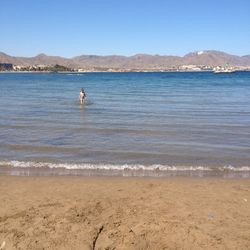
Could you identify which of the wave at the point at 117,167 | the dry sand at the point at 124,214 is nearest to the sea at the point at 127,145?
the wave at the point at 117,167

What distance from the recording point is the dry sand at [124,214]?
6.07 m

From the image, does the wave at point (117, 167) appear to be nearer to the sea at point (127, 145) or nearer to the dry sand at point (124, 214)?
the sea at point (127, 145)

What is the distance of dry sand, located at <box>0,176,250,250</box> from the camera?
19.9 ft

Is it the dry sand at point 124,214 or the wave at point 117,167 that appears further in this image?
the wave at point 117,167

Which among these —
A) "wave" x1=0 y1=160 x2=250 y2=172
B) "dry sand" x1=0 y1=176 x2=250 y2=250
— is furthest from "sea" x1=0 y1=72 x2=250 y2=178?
"dry sand" x1=0 y1=176 x2=250 y2=250

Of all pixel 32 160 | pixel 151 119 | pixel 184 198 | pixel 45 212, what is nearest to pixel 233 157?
pixel 184 198

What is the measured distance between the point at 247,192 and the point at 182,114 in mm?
14534

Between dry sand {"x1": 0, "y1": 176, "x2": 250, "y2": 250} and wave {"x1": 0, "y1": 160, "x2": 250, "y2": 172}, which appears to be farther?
wave {"x1": 0, "y1": 160, "x2": 250, "y2": 172}

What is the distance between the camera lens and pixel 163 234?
20.6 ft

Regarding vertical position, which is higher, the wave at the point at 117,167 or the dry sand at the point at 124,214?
the dry sand at the point at 124,214

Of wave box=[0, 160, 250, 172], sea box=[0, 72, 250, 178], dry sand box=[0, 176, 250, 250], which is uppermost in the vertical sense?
dry sand box=[0, 176, 250, 250]

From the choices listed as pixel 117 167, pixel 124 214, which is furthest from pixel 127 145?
pixel 124 214

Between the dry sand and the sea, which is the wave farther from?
the dry sand

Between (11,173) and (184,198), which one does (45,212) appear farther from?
(11,173)
